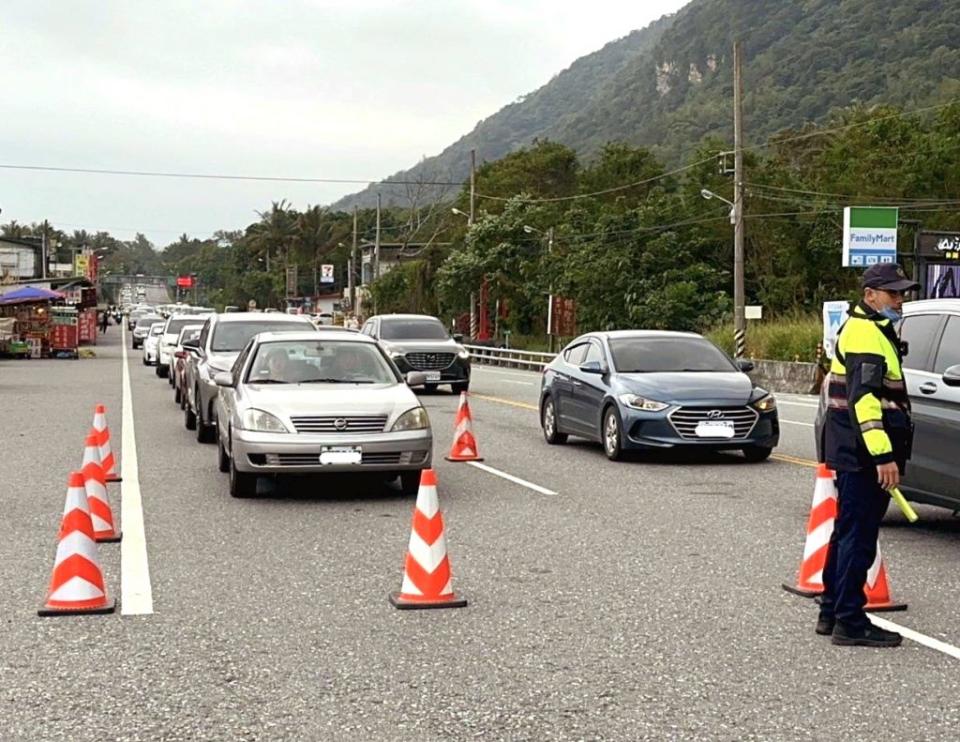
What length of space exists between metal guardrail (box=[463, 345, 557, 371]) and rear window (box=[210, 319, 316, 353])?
88.3 feet

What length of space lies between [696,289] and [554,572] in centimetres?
4892

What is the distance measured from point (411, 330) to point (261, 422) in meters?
19.0

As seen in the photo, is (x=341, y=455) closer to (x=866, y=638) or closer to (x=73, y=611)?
(x=73, y=611)

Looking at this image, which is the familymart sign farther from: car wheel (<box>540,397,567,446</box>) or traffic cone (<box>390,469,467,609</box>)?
traffic cone (<box>390,469,467,609</box>)

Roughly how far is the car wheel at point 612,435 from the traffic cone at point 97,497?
629 cm

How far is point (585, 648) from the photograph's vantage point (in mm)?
6742

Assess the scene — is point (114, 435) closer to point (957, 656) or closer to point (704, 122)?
Result: point (957, 656)

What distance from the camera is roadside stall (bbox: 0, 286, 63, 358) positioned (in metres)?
51.3

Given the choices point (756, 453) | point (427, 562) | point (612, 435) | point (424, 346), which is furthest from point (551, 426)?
point (424, 346)

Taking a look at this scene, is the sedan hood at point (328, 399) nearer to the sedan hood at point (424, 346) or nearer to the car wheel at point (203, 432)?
the car wheel at point (203, 432)

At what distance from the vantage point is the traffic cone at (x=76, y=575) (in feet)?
24.6

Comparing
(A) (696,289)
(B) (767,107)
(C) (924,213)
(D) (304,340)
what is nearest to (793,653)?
(D) (304,340)

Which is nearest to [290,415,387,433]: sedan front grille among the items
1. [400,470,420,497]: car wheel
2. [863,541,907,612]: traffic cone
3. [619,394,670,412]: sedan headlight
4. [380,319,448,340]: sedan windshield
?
[400,470,420,497]: car wheel

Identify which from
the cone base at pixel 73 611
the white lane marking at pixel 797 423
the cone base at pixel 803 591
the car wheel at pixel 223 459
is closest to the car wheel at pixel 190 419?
the car wheel at pixel 223 459
